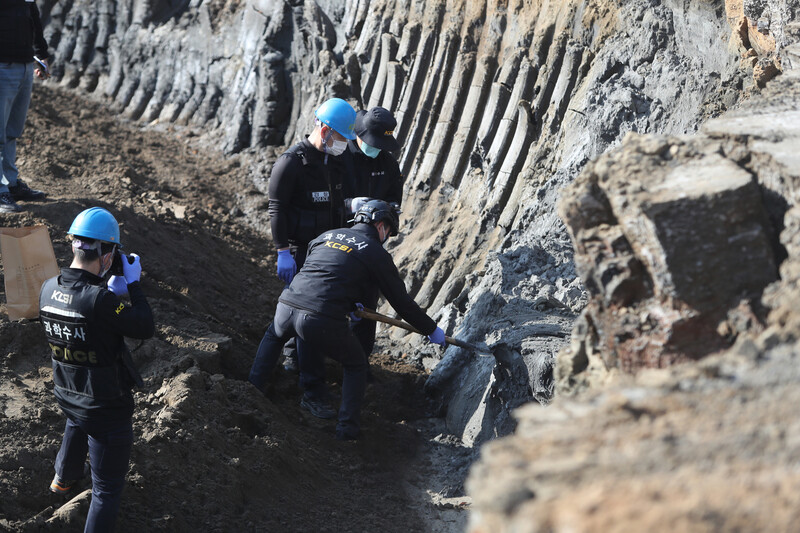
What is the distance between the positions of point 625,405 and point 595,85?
4.85 metres

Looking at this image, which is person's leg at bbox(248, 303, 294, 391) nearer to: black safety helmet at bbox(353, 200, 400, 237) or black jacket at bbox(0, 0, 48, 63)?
black safety helmet at bbox(353, 200, 400, 237)

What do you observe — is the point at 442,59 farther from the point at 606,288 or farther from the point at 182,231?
the point at 606,288

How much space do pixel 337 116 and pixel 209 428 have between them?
91.2 inches

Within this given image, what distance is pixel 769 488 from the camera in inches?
64.7

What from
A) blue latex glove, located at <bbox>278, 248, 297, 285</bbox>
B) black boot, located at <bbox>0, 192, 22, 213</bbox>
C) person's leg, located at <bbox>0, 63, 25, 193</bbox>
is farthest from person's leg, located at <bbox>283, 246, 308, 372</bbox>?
person's leg, located at <bbox>0, 63, 25, 193</bbox>

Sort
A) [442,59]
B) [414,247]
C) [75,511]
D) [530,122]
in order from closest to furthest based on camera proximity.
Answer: [75,511]
[530,122]
[414,247]
[442,59]

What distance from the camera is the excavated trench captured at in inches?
218

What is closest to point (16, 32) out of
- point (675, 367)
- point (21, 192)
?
point (21, 192)

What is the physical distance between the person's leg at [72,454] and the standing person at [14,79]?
132 inches

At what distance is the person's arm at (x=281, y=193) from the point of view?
5602mm

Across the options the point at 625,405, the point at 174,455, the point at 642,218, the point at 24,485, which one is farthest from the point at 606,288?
the point at 24,485

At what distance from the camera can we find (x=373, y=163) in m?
5.98

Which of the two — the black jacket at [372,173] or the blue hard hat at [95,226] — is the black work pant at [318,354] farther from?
the blue hard hat at [95,226]

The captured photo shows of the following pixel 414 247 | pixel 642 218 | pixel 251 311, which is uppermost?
pixel 642 218
